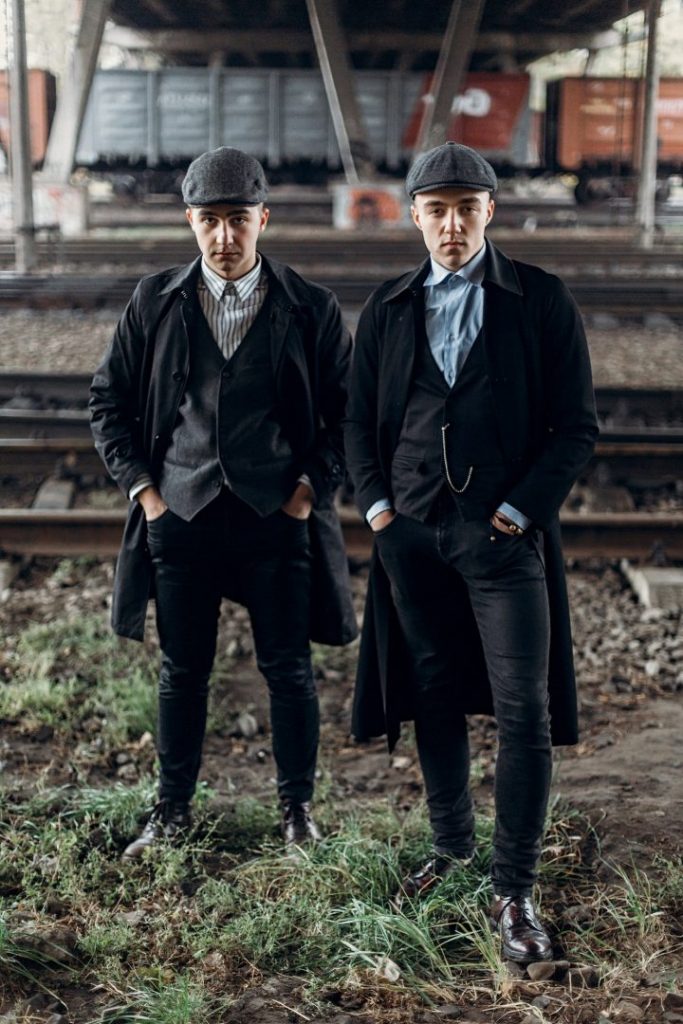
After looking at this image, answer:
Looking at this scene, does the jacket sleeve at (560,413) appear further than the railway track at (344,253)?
No

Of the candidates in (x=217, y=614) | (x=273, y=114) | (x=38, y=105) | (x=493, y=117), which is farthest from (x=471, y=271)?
(x=38, y=105)

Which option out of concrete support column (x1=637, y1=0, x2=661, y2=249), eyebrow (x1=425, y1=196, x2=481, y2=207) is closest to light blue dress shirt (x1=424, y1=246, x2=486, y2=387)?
eyebrow (x1=425, y1=196, x2=481, y2=207)

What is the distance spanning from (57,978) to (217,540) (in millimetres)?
1299

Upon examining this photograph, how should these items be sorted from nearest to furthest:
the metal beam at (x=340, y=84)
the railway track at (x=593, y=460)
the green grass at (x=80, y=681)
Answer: the green grass at (x=80, y=681) → the railway track at (x=593, y=460) → the metal beam at (x=340, y=84)

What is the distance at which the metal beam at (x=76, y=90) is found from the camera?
16.5 meters

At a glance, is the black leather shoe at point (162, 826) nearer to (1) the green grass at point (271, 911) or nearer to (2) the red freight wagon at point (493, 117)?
(1) the green grass at point (271, 911)

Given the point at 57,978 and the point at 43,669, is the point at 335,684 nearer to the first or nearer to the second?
the point at 43,669

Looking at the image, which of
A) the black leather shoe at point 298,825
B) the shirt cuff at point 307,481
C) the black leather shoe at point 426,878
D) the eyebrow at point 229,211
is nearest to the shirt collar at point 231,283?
the eyebrow at point 229,211

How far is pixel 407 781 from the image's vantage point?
4.34 m

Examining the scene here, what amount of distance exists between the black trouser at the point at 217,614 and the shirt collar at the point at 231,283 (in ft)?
1.97

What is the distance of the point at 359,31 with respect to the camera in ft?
65.3

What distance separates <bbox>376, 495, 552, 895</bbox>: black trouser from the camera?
2947 millimetres

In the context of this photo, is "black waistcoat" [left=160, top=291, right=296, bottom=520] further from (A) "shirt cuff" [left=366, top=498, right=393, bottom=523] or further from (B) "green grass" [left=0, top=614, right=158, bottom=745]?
(B) "green grass" [left=0, top=614, right=158, bottom=745]

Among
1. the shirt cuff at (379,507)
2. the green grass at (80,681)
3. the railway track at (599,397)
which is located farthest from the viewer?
the railway track at (599,397)
